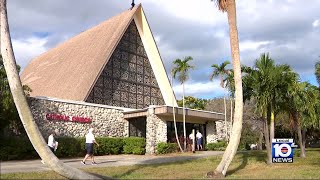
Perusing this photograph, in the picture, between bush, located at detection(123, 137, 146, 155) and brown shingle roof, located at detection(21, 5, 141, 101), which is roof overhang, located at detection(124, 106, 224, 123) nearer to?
bush, located at detection(123, 137, 146, 155)

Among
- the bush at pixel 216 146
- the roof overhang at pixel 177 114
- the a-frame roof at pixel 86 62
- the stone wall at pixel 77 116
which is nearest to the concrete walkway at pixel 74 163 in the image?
the stone wall at pixel 77 116

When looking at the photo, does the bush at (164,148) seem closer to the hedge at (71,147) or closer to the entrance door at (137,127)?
the hedge at (71,147)

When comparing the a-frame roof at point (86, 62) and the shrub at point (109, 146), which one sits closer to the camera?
the shrub at point (109, 146)

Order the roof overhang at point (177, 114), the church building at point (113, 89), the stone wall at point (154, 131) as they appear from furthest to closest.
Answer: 1. the roof overhang at point (177, 114)
2. the stone wall at point (154, 131)
3. the church building at point (113, 89)

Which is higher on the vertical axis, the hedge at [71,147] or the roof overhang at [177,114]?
the roof overhang at [177,114]

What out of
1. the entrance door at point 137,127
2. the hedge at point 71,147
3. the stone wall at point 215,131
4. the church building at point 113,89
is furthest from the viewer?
the stone wall at point 215,131

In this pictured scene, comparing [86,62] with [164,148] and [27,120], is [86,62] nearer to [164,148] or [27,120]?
[164,148]

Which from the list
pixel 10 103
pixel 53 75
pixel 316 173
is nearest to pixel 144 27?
pixel 53 75

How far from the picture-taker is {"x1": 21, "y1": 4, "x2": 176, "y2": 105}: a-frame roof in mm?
30064

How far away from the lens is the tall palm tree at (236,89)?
12695 millimetres

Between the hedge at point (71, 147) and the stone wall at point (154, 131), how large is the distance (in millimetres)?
443

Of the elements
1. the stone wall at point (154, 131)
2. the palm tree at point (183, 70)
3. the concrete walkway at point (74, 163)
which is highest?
the palm tree at point (183, 70)

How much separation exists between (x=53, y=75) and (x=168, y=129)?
13314 mm

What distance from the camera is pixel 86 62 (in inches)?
1264
